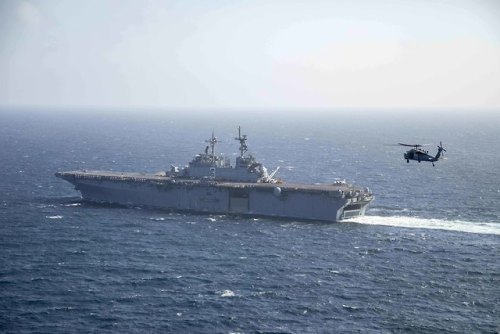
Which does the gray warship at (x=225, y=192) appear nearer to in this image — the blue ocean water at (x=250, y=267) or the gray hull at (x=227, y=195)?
the gray hull at (x=227, y=195)

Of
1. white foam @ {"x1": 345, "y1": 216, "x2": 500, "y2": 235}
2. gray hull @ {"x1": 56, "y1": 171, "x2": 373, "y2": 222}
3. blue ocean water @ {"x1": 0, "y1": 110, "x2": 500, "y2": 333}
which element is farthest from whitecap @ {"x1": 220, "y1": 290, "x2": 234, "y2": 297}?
white foam @ {"x1": 345, "y1": 216, "x2": 500, "y2": 235}

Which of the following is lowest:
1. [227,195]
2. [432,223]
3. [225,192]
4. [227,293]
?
[227,293]

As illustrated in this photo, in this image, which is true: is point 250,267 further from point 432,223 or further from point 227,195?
point 432,223

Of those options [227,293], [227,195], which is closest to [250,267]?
[227,293]

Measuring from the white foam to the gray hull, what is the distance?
1849 mm

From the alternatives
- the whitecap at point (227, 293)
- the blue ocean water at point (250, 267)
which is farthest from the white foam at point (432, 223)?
the whitecap at point (227, 293)

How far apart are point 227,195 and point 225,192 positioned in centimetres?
36

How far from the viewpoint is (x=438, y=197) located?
6819cm

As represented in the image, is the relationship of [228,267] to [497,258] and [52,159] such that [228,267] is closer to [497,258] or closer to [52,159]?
[497,258]

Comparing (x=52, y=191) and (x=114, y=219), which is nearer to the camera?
(x=114, y=219)

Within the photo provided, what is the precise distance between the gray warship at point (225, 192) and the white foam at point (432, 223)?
1840mm

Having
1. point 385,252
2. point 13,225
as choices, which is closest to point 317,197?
point 385,252

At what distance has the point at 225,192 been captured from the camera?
61.8 m

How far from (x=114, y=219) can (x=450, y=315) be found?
32805mm
